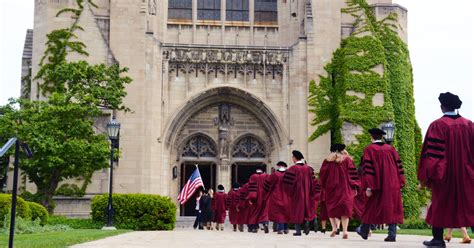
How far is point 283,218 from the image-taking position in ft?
56.2

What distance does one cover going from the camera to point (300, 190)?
16.5 m

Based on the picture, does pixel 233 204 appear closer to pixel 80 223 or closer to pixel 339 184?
pixel 80 223

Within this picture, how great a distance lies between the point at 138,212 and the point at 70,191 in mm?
6493

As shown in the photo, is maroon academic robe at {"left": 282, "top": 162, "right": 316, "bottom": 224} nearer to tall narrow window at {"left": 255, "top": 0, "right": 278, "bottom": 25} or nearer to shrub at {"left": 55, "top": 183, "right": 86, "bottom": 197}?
shrub at {"left": 55, "top": 183, "right": 86, "bottom": 197}

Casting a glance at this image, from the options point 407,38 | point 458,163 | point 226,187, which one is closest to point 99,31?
point 226,187

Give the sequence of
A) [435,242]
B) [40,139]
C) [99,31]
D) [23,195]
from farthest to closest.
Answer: [99,31]
[23,195]
[40,139]
[435,242]

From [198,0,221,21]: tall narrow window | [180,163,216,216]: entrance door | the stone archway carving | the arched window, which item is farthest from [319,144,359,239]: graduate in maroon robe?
[198,0,221,21]: tall narrow window

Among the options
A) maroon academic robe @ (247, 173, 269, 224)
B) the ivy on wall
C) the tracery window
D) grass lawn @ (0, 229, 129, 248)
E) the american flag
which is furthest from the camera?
the tracery window

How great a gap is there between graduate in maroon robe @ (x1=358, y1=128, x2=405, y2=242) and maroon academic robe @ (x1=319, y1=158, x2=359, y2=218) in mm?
1731

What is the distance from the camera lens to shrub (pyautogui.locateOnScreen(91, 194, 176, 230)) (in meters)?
22.9

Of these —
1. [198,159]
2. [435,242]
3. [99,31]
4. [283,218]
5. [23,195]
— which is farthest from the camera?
[198,159]

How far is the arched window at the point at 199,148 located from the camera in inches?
1287

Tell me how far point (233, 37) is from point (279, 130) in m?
5.14

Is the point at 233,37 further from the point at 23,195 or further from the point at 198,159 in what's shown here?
the point at 23,195
